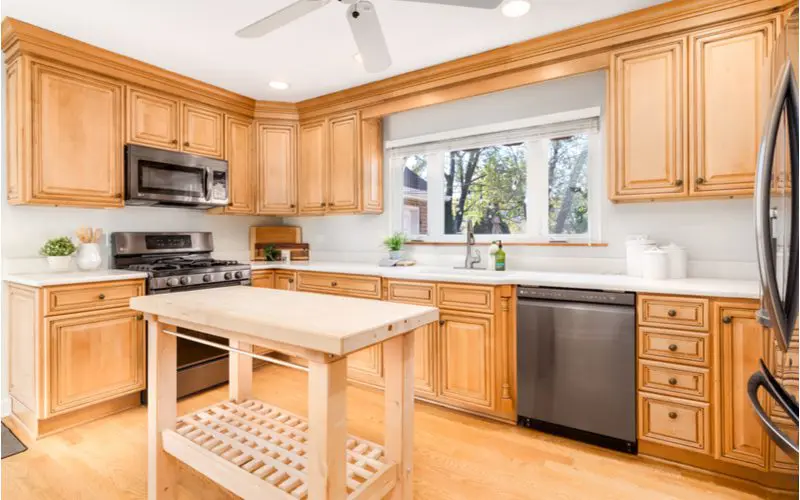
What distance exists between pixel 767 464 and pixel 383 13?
119 inches

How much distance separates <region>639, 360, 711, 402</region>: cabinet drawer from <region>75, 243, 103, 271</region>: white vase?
359cm

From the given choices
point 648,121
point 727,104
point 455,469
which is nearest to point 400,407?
point 455,469

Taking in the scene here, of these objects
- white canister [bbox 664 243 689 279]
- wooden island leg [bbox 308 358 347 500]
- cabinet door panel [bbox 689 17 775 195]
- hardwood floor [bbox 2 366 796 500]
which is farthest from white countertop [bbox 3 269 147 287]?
cabinet door panel [bbox 689 17 775 195]

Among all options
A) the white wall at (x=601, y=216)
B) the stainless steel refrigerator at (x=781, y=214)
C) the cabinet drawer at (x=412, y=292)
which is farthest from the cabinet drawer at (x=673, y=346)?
the cabinet drawer at (x=412, y=292)

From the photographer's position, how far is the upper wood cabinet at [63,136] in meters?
2.56

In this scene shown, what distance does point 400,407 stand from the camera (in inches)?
65.4

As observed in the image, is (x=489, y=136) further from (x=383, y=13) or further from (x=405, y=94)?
(x=383, y=13)

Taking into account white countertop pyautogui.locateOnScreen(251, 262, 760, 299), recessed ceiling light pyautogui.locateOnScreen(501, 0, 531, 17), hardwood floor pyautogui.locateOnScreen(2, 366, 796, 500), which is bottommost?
hardwood floor pyautogui.locateOnScreen(2, 366, 796, 500)

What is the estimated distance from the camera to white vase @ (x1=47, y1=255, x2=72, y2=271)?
9.20 ft

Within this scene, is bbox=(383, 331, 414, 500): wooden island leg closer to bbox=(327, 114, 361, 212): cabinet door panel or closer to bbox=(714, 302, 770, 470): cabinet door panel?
bbox=(714, 302, 770, 470): cabinet door panel

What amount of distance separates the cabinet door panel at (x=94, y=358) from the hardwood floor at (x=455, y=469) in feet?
0.68

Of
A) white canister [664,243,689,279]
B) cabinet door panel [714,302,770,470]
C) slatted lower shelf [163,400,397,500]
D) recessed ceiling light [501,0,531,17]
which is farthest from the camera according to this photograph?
white canister [664,243,689,279]

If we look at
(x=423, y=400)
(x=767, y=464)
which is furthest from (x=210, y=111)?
(x=767, y=464)

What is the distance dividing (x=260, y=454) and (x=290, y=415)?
0.38 meters
